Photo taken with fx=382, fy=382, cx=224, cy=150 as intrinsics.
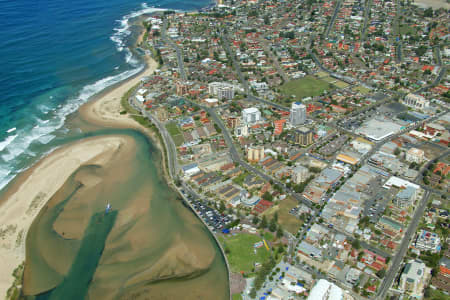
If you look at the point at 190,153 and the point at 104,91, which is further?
the point at 104,91

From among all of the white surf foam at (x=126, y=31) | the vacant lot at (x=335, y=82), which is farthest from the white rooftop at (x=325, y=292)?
the white surf foam at (x=126, y=31)

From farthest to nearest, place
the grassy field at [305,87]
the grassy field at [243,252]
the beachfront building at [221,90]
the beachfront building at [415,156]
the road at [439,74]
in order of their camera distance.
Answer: the grassy field at [305,87] → the road at [439,74] → the beachfront building at [221,90] → the beachfront building at [415,156] → the grassy field at [243,252]

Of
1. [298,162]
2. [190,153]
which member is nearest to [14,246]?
[190,153]

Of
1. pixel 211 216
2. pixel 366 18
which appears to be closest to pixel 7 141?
pixel 211 216

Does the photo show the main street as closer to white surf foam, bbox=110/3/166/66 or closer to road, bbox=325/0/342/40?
white surf foam, bbox=110/3/166/66

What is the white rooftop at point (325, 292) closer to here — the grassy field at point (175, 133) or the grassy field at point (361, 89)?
the grassy field at point (175, 133)

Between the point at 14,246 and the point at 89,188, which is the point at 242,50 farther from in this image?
the point at 14,246

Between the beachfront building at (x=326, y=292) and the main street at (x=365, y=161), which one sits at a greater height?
the beachfront building at (x=326, y=292)
